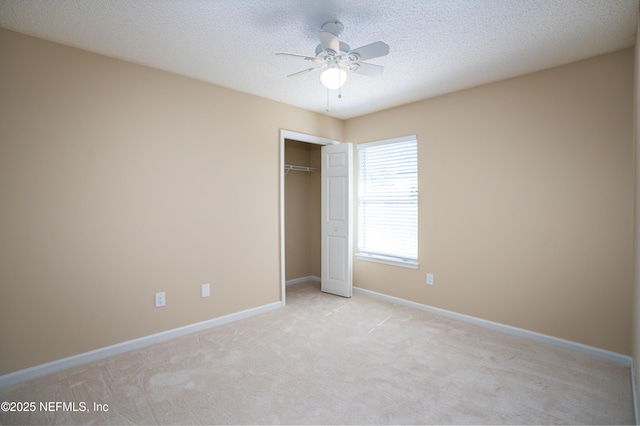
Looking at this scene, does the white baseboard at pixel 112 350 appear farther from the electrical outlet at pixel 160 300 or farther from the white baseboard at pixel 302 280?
the white baseboard at pixel 302 280

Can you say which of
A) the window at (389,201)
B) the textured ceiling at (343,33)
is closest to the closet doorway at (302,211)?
the window at (389,201)

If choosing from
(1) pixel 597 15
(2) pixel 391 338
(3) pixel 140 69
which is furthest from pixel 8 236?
(1) pixel 597 15

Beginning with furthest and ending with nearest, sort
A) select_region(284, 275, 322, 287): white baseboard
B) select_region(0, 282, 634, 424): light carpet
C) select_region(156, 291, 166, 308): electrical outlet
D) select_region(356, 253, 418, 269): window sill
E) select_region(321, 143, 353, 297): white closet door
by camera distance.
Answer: select_region(284, 275, 322, 287): white baseboard < select_region(321, 143, 353, 297): white closet door < select_region(356, 253, 418, 269): window sill < select_region(156, 291, 166, 308): electrical outlet < select_region(0, 282, 634, 424): light carpet

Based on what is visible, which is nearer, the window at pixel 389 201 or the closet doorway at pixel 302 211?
the window at pixel 389 201

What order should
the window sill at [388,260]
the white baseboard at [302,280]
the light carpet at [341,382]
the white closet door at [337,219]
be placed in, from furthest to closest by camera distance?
the white baseboard at [302,280]
the white closet door at [337,219]
the window sill at [388,260]
the light carpet at [341,382]

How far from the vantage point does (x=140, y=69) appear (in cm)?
304

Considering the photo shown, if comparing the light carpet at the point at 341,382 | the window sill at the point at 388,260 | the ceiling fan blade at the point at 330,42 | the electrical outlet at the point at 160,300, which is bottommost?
the light carpet at the point at 341,382

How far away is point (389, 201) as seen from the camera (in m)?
4.46

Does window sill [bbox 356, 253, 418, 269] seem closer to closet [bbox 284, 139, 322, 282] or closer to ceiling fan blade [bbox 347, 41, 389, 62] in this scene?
closet [bbox 284, 139, 322, 282]

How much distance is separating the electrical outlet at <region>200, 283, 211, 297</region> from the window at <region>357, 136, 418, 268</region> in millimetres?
2189

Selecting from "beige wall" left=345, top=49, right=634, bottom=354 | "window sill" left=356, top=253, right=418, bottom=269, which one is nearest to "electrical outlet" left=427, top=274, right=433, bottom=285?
"beige wall" left=345, top=49, right=634, bottom=354

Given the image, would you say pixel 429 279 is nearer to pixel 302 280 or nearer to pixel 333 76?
pixel 302 280

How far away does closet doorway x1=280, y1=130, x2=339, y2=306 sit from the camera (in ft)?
17.7

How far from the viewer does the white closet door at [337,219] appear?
4.53m
